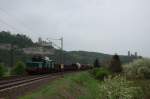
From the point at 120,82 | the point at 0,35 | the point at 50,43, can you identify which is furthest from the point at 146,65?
the point at 120,82

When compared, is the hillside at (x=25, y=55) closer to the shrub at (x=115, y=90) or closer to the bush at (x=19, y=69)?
the bush at (x=19, y=69)

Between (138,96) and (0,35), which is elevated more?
(0,35)

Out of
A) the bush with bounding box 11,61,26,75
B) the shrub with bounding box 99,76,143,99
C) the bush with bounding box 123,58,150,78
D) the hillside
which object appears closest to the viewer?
the shrub with bounding box 99,76,143,99

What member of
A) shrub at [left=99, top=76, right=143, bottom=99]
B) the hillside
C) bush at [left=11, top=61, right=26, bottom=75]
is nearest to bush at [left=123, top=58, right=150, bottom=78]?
the hillside

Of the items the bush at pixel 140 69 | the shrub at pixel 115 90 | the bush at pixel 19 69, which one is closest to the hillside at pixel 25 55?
the bush at pixel 19 69

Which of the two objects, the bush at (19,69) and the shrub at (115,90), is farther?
the bush at (19,69)

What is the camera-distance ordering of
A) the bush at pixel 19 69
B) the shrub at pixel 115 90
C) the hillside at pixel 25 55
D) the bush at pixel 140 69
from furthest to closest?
the hillside at pixel 25 55 → the bush at pixel 140 69 → the bush at pixel 19 69 → the shrub at pixel 115 90

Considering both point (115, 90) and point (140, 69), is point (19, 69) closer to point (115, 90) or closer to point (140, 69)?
point (115, 90)

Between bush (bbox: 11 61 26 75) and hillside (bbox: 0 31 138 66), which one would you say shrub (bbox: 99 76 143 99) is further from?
hillside (bbox: 0 31 138 66)

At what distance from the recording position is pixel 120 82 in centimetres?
2102

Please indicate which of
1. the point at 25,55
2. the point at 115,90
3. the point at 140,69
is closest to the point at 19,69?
the point at 115,90

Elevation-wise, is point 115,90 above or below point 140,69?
above

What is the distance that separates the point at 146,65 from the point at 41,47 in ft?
90.0

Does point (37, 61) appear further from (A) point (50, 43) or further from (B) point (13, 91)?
(B) point (13, 91)
